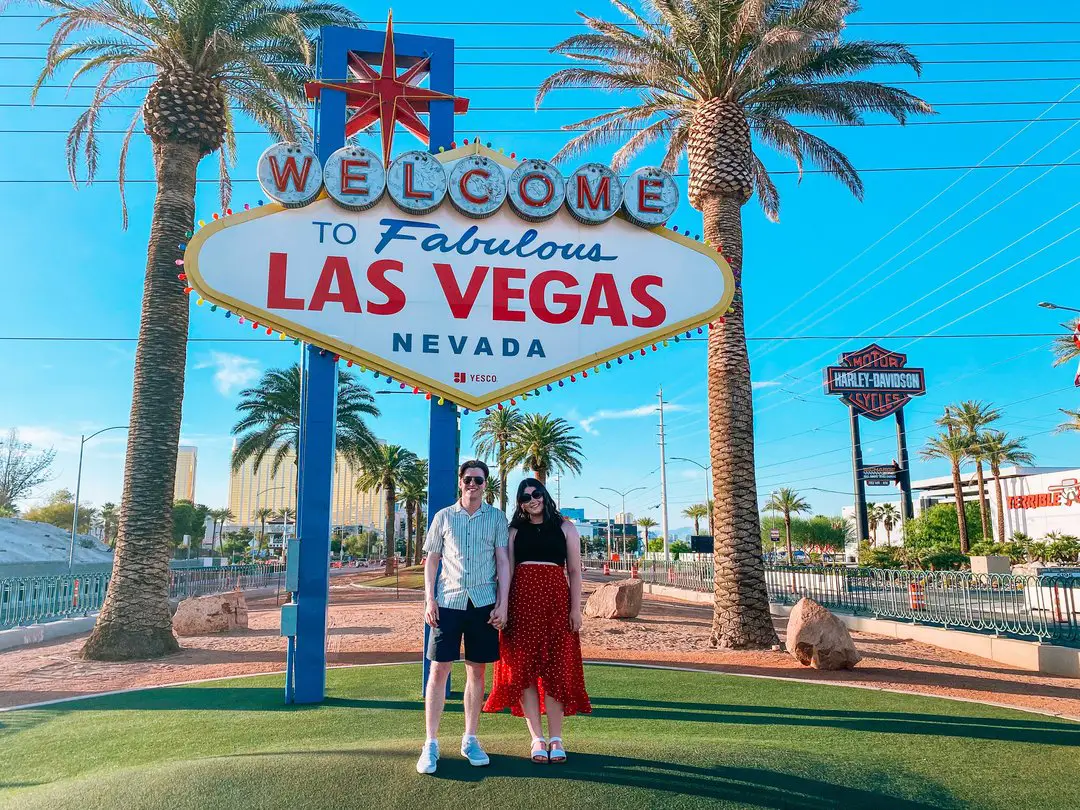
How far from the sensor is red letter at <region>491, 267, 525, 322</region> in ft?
24.5

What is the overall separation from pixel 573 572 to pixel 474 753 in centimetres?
126

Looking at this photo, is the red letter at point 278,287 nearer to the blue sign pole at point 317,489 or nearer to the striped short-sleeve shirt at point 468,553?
the blue sign pole at point 317,489

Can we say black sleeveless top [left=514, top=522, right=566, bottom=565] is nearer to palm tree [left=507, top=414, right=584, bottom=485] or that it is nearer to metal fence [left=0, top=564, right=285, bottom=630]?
metal fence [left=0, top=564, right=285, bottom=630]

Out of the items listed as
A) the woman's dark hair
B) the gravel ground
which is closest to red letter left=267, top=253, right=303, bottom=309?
the woman's dark hair

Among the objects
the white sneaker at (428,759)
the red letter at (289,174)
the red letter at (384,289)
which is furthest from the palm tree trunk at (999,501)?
the white sneaker at (428,759)

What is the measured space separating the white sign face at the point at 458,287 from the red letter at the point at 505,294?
1 cm

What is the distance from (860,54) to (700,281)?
32.9ft

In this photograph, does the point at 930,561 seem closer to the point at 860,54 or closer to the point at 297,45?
the point at 860,54

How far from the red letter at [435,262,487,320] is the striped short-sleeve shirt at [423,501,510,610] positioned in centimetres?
309

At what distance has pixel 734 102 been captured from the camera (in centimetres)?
1425

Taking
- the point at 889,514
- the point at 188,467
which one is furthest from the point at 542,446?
the point at 188,467

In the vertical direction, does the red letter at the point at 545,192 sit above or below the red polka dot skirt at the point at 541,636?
above

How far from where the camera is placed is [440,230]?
754 centimetres

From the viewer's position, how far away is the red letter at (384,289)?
730cm
